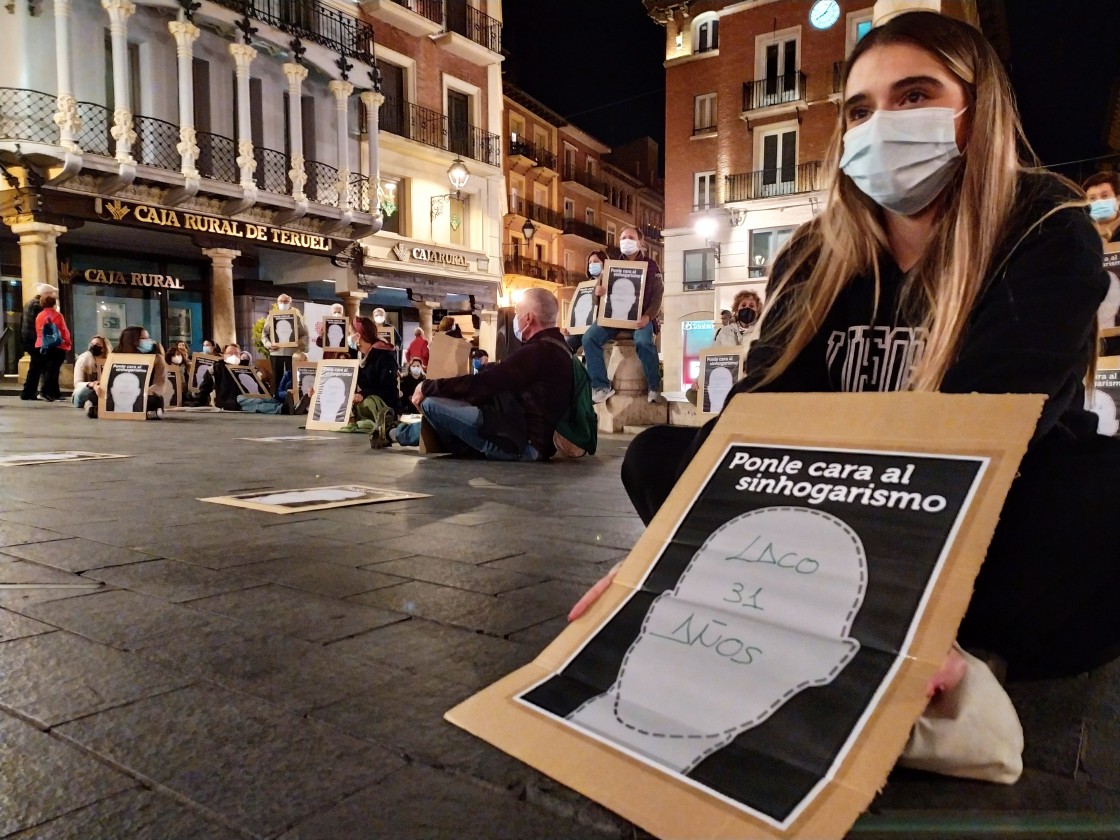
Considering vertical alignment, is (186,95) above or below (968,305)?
above

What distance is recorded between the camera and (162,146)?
16.7 meters

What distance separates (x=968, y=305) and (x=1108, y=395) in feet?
14.5

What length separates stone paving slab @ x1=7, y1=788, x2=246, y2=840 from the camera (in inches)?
38.7

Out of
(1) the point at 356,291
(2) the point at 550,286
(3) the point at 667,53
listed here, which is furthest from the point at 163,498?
(2) the point at 550,286

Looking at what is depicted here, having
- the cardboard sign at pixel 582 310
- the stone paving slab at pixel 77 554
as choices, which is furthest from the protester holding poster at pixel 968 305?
the cardboard sign at pixel 582 310

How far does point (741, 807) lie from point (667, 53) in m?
31.4

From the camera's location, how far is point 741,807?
952 millimetres

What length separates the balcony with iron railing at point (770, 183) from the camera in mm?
23828

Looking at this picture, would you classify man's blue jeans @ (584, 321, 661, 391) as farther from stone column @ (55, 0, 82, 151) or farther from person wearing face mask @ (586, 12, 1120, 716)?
stone column @ (55, 0, 82, 151)

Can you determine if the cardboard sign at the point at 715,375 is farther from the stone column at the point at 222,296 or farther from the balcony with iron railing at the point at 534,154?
the balcony with iron railing at the point at 534,154

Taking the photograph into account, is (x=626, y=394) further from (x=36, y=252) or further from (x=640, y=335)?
(x=36, y=252)

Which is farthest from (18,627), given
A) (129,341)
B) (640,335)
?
(129,341)

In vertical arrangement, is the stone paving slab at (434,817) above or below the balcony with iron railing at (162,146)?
below

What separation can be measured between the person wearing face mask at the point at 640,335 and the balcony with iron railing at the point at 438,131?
52.3 feet
